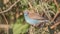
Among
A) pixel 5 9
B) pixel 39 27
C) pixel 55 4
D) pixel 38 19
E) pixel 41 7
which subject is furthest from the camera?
pixel 5 9

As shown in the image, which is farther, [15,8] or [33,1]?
[15,8]

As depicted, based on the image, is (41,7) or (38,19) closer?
(38,19)

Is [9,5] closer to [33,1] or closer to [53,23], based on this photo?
[33,1]

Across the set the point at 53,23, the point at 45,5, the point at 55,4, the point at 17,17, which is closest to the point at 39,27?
the point at 53,23

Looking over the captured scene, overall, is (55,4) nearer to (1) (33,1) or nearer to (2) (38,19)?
(1) (33,1)

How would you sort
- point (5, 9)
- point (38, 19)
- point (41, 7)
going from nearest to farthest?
1. point (38, 19)
2. point (41, 7)
3. point (5, 9)

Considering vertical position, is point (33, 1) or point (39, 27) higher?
point (33, 1)

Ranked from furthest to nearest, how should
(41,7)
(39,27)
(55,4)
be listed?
1. (55,4)
2. (41,7)
3. (39,27)

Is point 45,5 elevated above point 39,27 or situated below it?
above

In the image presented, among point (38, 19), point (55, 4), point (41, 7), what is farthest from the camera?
point (55, 4)

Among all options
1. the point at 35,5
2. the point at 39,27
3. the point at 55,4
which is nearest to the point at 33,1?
the point at 35,5
